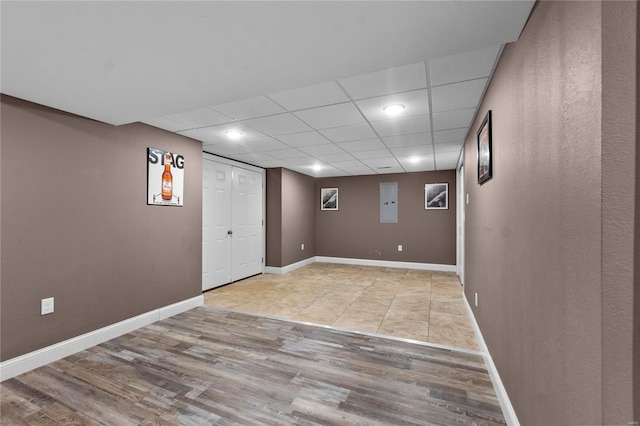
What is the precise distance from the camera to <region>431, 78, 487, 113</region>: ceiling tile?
2.38 m

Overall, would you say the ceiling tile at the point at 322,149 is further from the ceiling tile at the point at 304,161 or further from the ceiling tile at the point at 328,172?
the ceiling tile at the point at 328,172

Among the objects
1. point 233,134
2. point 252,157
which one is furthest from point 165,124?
point 252,157

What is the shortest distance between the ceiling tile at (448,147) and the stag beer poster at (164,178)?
3.74 m

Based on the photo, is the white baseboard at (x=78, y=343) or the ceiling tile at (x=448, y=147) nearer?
the white baseboard at (x=78, y=343)

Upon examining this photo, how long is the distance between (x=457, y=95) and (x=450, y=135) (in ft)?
4.41

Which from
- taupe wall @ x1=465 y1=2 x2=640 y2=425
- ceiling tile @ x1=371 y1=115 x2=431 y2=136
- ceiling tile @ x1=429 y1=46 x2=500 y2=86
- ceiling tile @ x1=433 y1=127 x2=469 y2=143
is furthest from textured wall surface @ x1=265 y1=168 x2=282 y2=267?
taupe wall @ x1=465 y1=2 x2=640 y2=425

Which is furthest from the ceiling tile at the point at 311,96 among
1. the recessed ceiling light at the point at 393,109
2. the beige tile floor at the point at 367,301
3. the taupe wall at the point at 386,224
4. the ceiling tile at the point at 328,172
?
the taupe wall at the point at 386,224

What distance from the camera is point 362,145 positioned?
14.3ft

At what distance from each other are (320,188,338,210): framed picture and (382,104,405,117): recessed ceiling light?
486 cm

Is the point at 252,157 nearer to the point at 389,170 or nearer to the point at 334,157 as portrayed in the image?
the point at 334,157

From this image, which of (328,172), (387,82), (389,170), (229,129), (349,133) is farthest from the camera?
(328,172)

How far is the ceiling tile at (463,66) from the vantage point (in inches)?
76.7

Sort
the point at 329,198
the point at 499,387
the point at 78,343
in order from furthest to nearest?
1. the point at 329,198
2. the point at 78,343
3. the point at 499,387

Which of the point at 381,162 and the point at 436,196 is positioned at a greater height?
the point at 381,162
